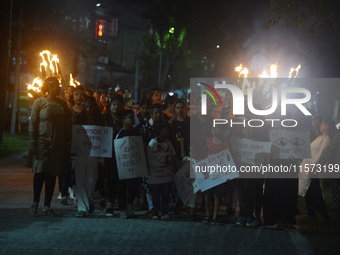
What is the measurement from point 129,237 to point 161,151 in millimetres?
2105

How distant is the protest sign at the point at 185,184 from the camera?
857cm

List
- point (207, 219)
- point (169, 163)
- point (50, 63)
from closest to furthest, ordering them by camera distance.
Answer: point (207, 219) < point (169, 163) < point (50, 63)

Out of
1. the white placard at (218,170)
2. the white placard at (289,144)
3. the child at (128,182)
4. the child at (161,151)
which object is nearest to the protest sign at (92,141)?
the child at (128,182)

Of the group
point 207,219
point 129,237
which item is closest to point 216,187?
point 207,219

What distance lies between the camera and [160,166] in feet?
28.5

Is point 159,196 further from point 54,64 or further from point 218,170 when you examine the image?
point 54,64

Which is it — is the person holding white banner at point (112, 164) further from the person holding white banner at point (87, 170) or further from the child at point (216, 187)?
the child at point (216, 187)

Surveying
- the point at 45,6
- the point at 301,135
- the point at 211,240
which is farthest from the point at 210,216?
the point at 45,6

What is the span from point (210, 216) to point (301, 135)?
190 centimetres

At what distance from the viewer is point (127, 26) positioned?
61.4m

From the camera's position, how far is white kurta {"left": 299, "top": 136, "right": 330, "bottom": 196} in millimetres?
8859

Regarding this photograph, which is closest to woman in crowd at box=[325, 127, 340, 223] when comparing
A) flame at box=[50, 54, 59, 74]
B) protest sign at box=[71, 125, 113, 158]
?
protest sign at box=[71, 125, 113, 158]

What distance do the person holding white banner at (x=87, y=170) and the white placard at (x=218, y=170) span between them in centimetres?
177

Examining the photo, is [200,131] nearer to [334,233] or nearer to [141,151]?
[141,151]
